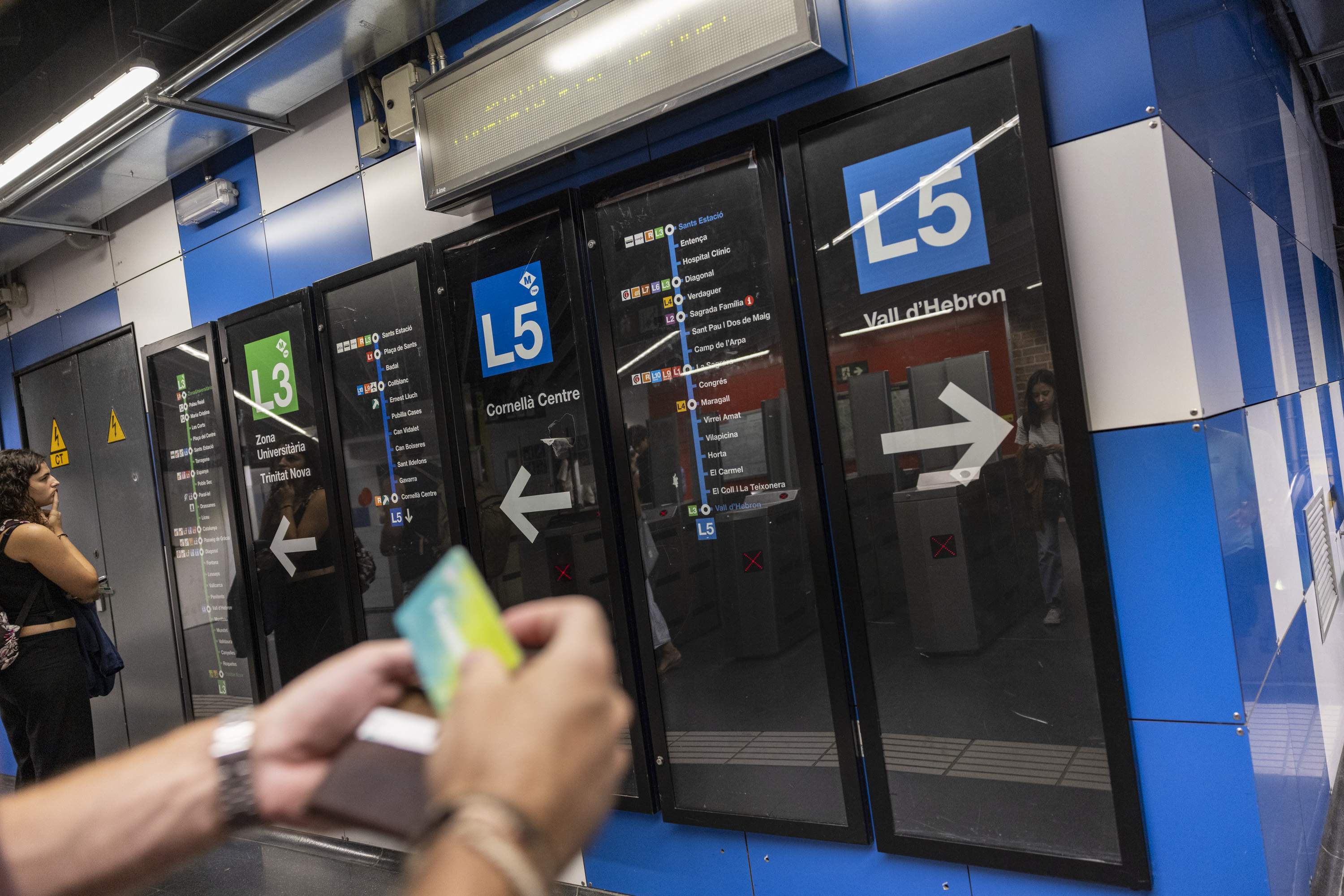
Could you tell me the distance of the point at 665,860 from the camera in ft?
9.31

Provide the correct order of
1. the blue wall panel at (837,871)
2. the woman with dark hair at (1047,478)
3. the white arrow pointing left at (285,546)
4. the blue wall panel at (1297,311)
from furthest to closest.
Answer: the white arrow pointing left at (285,546)
the blue wall panel at (1297,311)
the blue wall panel at (837,871)
the woman with dark hair at (1047,478)

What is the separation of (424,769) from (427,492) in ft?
8.84

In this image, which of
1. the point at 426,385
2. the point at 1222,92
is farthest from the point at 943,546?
the point at 426,385

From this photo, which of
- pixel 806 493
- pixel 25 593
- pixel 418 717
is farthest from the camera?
pixel 25 593

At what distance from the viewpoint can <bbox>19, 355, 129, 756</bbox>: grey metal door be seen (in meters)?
4.82

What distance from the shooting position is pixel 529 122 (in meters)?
2.75

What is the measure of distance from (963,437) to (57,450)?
→ 16.9 ft

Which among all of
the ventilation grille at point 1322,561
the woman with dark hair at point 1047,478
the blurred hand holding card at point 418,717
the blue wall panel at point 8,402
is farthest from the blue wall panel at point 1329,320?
the blue wall panel at point 8,402

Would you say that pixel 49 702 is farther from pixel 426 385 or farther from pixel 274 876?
pixel 426 385

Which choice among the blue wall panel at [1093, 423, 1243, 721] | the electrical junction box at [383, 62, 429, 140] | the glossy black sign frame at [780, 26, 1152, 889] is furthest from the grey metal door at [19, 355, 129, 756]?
the blue wall panel at [1093, 423, 1243, 721]

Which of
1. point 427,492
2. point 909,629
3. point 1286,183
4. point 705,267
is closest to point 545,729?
point 909,629

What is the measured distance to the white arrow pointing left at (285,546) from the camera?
12.1ft

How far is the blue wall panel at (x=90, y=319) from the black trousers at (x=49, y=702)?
1.89 m

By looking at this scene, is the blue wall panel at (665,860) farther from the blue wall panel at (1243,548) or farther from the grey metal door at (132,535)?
the grey metal door at (132,535)
